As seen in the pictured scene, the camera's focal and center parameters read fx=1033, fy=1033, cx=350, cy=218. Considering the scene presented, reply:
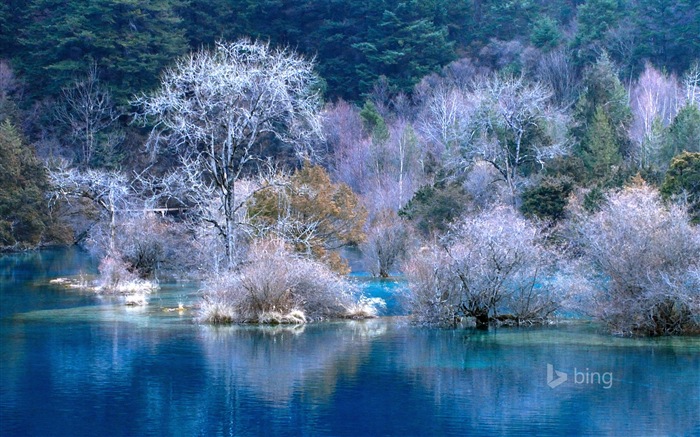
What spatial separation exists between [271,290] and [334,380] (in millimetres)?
7759

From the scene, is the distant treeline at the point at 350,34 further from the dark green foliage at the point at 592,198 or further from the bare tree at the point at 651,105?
the dark green foliage at the point at 592,198

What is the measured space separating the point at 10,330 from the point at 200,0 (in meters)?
53.5

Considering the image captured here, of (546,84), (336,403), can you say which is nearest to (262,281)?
(336,403)

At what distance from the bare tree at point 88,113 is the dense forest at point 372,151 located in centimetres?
20

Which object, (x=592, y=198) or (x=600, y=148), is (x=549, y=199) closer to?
(x=592, y=198)

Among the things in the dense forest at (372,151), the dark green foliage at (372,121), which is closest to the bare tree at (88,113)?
the dense forest at (372,151)

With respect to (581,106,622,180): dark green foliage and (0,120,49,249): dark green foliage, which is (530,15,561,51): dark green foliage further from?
(0,120,49,249): dark green foliage

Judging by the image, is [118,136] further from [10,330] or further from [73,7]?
[10,330]

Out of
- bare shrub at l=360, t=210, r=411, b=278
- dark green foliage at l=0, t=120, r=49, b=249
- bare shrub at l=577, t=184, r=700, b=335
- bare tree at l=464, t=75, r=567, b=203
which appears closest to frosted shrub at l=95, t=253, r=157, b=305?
bare shrub at l=360, t=210, r=411, b=278

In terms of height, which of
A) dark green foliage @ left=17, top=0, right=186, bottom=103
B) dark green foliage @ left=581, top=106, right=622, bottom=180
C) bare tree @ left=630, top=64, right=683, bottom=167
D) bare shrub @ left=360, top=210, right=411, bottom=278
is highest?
dark green foliage @ left=17, top=0, right=186, bottom=103

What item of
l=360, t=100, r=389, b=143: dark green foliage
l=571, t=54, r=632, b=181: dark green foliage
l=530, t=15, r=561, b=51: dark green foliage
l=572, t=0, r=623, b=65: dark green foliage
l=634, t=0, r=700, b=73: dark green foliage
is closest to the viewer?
l=571, t=54, r=632, b=181: dark green foliage

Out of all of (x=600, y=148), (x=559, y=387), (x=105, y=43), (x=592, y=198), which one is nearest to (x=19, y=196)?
(x=105, y=43)

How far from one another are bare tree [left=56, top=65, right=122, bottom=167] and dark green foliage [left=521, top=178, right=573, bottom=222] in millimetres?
36805

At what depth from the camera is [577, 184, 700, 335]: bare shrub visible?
24.9m
